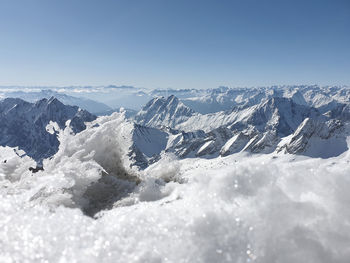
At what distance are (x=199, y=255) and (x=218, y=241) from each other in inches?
10.9

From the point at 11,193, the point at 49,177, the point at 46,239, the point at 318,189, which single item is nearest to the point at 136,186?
the point at 49,177

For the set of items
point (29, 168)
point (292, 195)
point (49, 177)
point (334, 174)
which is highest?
point (334, 174)

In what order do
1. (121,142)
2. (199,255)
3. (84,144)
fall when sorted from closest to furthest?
(199,255), (84,144), (121,142)

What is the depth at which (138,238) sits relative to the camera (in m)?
3.27

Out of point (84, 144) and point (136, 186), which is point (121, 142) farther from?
point (136, 186)

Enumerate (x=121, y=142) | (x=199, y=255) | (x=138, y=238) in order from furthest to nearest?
(x=121, y=142)
(x=138, y=238)
(x=199, y=255)

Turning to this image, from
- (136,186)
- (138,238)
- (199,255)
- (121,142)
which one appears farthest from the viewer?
(121,142)

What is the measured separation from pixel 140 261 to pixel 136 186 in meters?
3.77

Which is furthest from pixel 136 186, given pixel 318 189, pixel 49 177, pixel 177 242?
pixel 318 189

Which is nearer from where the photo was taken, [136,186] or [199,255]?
[199,255]

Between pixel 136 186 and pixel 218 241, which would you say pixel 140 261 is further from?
pixel 136 186

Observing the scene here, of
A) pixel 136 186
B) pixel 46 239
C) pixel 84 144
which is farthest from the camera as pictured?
pixel 84 144

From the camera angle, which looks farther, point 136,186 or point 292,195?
point 136,186

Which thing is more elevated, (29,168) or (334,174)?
(334,174)
